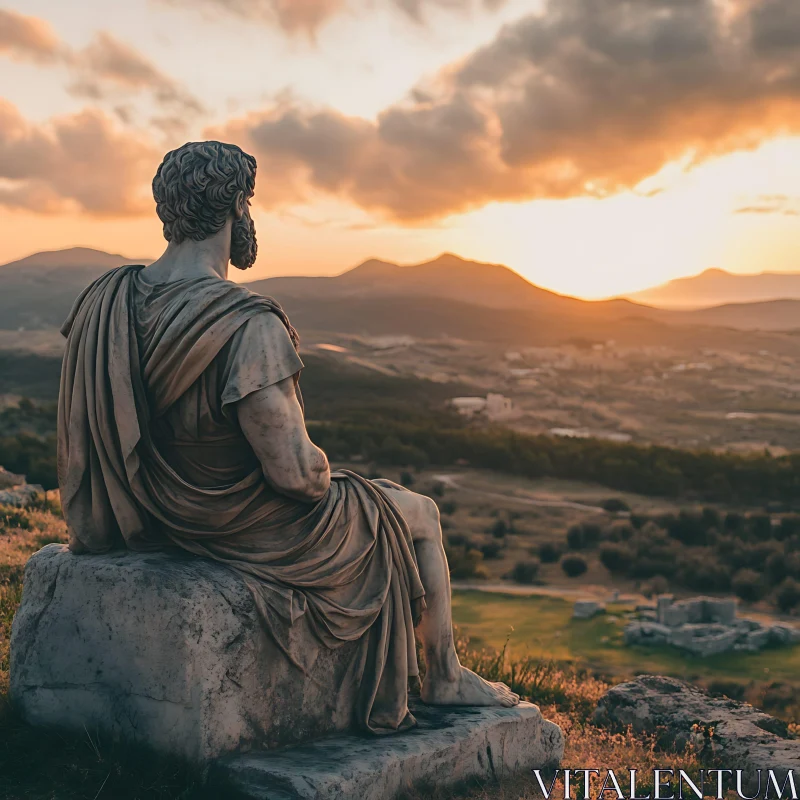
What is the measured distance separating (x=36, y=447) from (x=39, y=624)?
16.3m

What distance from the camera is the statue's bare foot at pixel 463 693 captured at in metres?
4.91

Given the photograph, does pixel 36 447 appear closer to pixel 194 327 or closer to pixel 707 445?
pixel 194 327

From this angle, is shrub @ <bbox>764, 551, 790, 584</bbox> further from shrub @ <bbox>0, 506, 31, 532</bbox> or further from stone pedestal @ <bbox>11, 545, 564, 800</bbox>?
stone pedestal @ <bbox>11, 545, 564, 800</bbox>

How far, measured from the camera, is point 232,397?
4012mm

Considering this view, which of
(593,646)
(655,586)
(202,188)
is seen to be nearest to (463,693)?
(202,188)

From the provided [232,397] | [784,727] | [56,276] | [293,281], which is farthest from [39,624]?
[293,281]

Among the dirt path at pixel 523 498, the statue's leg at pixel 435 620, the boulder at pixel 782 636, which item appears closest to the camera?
the statue's leg at pixel 435 620

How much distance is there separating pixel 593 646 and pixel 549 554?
11.3 meters

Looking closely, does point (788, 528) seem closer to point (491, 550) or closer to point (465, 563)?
point (491, 550)

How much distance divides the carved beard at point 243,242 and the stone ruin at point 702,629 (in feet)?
43.8

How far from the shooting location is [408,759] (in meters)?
4.20

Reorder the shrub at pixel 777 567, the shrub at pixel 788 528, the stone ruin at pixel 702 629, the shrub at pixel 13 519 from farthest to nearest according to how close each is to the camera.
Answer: the shrub at pixel 788 528
the shrub at pixel 777 567
the stone ruin at pixel 702 629
the shrub at pixel 13 519

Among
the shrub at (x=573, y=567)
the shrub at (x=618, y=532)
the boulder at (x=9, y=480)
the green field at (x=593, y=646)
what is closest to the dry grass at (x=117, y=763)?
the green field at (x=593, y=646)

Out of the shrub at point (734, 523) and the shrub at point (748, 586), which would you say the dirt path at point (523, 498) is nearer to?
the shrub at point (734, 523)
